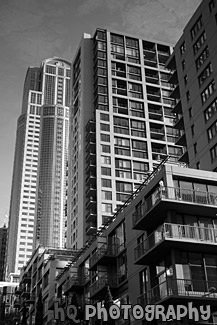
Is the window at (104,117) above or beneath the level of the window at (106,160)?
above

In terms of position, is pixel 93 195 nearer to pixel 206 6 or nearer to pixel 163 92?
pixel 163 92

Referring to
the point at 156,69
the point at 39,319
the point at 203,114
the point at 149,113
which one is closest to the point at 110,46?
the point at 156,69

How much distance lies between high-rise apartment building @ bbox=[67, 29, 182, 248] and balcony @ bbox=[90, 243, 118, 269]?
3618cm

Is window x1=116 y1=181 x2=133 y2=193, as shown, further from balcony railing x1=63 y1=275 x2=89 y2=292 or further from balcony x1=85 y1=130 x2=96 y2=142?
balcony railing x1=63 y1=275 x2=89 y2=292

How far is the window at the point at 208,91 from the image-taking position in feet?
188

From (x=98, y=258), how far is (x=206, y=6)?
35.8 meters

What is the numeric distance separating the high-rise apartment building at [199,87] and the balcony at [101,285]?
1678 cm

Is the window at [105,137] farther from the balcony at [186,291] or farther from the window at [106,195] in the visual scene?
the balcony at [186,291]

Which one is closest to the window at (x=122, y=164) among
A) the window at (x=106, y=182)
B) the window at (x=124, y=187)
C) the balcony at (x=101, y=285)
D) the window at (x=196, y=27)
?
the window at (x=124, y=187)

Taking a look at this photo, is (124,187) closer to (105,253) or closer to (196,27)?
(196,27)

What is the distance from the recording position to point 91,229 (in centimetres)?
8506

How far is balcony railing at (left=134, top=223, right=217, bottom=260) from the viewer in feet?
114

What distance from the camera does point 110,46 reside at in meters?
109

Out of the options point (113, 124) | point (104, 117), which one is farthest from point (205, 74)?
point (104, 117)
